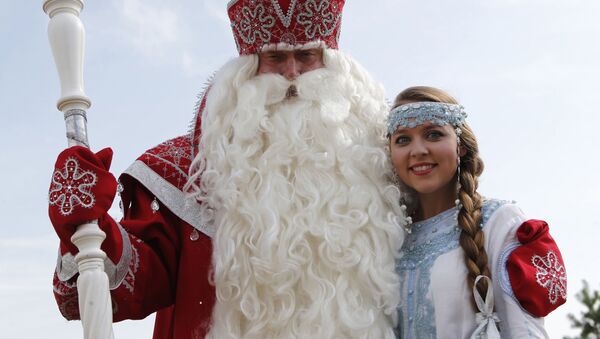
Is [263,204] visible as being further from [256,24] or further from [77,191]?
[256,24]

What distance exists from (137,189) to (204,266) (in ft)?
1.68

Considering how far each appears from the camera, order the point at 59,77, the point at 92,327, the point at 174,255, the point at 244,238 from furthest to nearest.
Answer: the point at 174,255, the point at 244,238, the point at 59,77, the point at 92,327

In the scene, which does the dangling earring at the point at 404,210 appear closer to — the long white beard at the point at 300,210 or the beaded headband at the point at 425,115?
the long white beard at the point at 300,210

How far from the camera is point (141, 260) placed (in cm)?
363

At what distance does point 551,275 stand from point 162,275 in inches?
64.5

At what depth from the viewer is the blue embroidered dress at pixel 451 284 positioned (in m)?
3.23

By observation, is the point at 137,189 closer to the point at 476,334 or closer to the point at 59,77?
the point at 59,77

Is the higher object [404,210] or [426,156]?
[426,156]

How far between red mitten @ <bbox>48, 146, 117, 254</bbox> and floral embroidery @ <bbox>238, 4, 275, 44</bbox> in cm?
104

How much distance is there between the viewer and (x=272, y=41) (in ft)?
12.9

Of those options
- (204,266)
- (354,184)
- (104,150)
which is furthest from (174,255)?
(354,184)

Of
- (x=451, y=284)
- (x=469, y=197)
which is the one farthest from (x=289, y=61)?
(x=451, y=284)

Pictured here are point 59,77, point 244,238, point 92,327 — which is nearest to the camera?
point 92,327

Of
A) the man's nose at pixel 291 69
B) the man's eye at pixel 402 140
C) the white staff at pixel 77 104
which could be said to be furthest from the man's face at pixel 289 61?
the white staff at pixel 77 104
